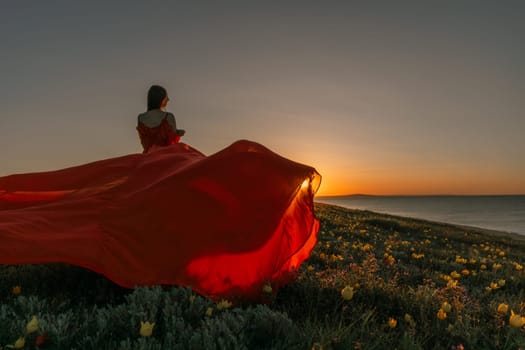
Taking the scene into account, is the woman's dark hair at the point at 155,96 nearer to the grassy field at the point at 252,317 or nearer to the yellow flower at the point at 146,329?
the grassy field at the point at 252,317

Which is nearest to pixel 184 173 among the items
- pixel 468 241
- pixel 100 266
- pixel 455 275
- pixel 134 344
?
pixel 100 266

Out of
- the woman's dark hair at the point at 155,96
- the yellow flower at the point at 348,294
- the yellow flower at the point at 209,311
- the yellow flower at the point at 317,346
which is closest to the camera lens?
Result: the yellow flower at the point at 317,346

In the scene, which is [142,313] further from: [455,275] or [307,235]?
[455,275]

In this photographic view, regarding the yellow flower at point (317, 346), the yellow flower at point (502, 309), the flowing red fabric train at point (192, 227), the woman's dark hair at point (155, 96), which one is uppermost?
the woman's dark hair at point (155, 96)

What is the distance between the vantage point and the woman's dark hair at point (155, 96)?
277 inches

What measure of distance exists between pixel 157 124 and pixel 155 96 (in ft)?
2.19

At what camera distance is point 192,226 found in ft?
11.4

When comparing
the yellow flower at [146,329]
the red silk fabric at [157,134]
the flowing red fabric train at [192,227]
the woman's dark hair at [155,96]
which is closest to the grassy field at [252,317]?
the yellow flower at [146,329]

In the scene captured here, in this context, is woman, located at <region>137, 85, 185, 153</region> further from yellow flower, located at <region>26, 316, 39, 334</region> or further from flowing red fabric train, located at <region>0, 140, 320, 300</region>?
yellow flower, located at <region>26, 316, 39, 334</region>

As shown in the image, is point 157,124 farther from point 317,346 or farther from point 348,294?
point 317,346

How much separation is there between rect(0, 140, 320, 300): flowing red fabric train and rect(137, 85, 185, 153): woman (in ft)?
8.78

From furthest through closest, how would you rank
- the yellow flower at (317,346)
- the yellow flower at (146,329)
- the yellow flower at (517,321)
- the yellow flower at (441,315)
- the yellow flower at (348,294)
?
the yellow flower at (348,294), the yellow flower at (441,315), the yellow flower at (517,321), the yellow flower at (146,329), the yellow flower at (317,346)

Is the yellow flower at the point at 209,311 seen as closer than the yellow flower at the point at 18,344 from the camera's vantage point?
No

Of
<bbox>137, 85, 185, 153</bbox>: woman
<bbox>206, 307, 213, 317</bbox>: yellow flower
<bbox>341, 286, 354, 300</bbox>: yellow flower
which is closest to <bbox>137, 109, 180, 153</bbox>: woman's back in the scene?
<bbox>137, 85, 185, 153</bbox>: woman
